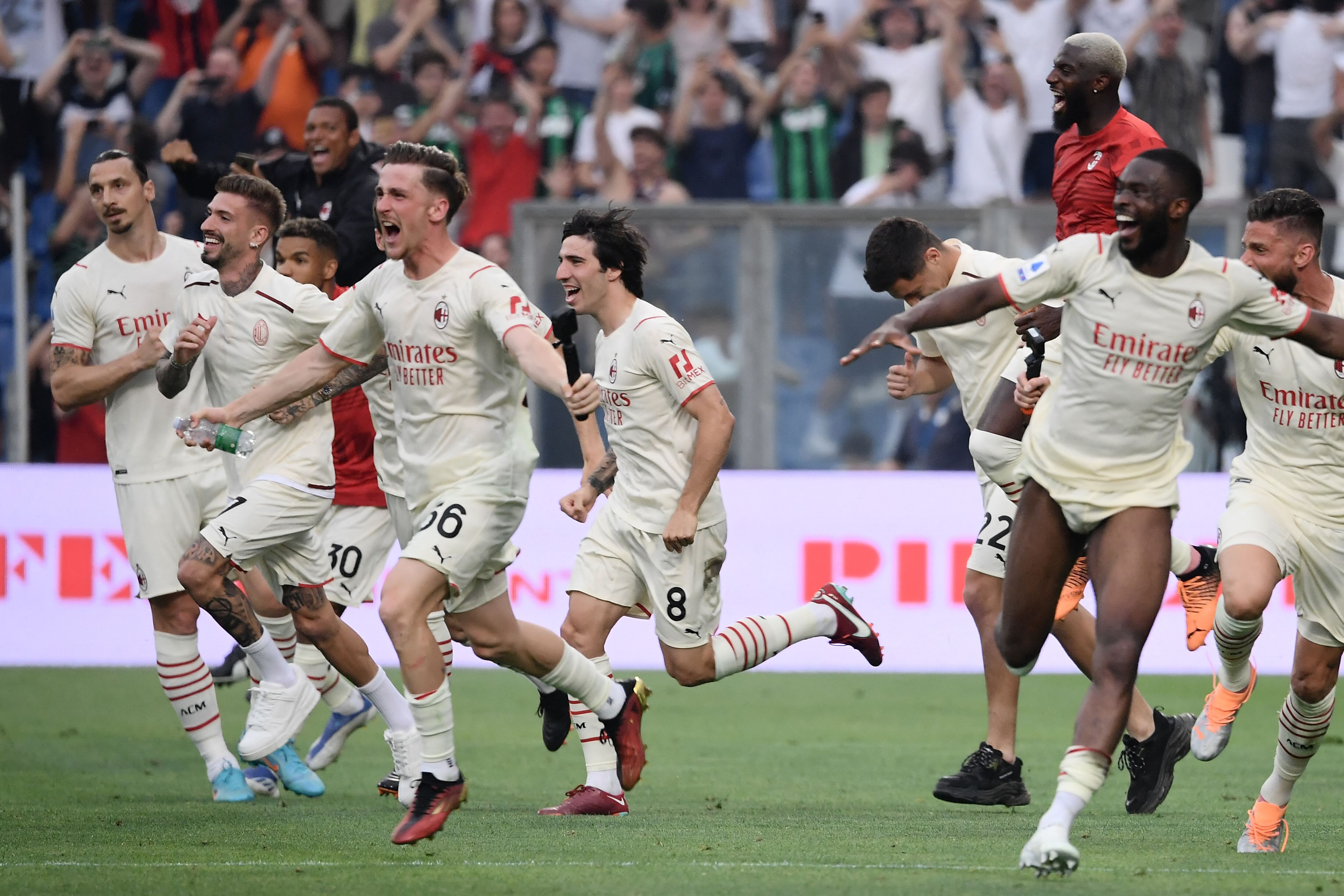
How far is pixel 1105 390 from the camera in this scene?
18.9ft

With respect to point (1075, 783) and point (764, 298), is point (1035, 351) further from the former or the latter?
point (764, 298)

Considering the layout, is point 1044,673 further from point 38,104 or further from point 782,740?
point 38,104

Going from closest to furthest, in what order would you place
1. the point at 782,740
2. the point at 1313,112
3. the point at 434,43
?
the point at 782,740, the point at 1313,112, the point at 434,43

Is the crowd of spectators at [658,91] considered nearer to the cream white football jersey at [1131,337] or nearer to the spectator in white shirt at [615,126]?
the spectator in white shirt at [615,126]

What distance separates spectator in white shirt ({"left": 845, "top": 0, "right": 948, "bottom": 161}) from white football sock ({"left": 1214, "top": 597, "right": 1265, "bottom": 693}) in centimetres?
910

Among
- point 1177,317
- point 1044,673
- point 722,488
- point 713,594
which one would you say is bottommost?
point 1044,673

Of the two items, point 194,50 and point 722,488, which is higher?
point 194,50

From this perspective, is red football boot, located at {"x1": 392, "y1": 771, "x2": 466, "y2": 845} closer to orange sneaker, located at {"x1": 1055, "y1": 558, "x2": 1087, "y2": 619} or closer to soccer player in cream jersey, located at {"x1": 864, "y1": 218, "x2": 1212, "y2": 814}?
soccer player in cream jersey, located at {"x1": 864, "y1": 218, "x2": 1212, "y2": 814}

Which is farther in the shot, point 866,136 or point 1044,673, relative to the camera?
point 866,136

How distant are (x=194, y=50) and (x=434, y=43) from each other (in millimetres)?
2230

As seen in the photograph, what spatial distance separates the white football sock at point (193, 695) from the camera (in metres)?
8.09

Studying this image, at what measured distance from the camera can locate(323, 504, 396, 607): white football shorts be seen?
9.22 m

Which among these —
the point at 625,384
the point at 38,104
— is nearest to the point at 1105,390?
the point at 625,384

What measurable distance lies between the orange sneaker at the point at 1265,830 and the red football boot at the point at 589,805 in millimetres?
2460
